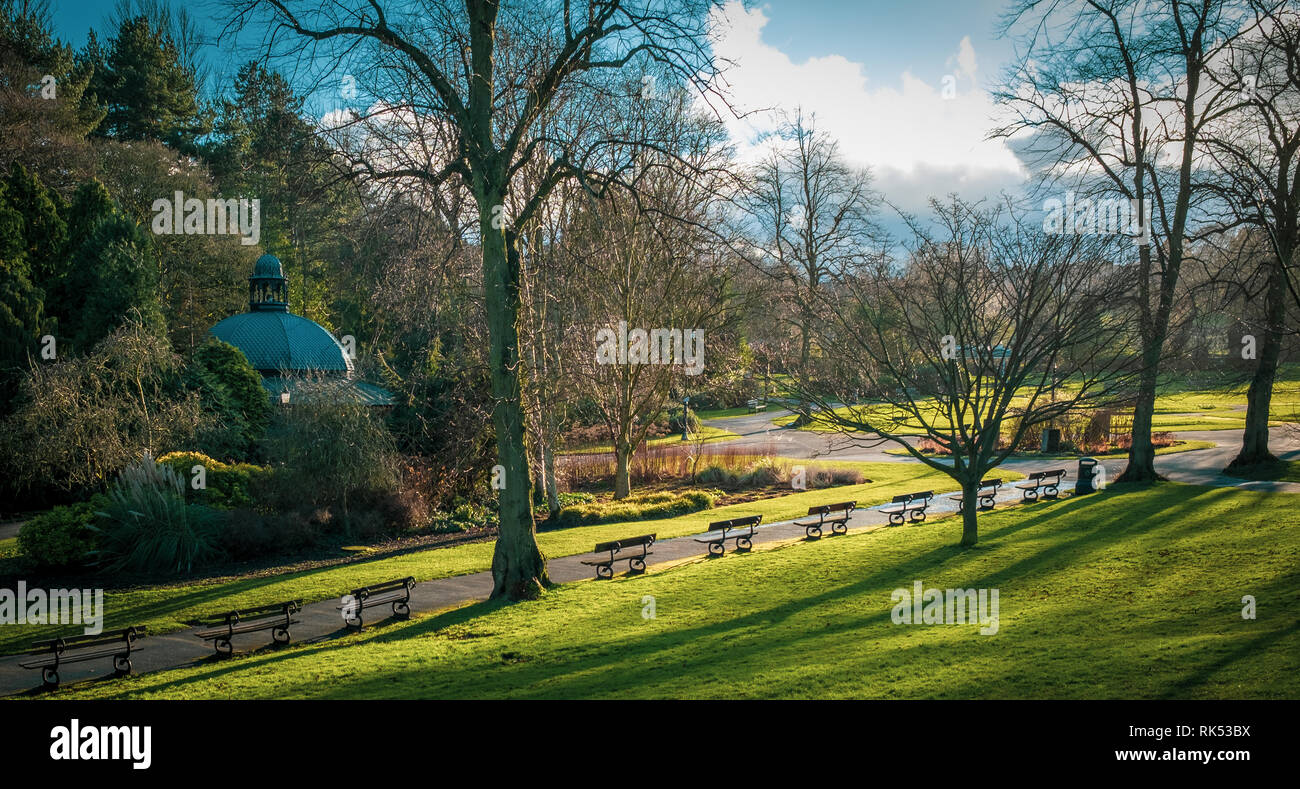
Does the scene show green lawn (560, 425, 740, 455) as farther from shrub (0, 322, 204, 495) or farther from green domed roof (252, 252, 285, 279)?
shrub (0, 322, 204, 495)

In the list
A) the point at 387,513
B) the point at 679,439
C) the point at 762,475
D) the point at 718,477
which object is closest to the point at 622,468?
the point at 718,477

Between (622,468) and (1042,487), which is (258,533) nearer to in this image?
(622,468)

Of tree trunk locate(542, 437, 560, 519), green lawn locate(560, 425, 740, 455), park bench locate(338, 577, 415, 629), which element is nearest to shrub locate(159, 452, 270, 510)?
tree trunk locate(542, 437, 560, 519)

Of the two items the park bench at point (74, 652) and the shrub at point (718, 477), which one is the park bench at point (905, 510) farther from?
the park bench at point (74, 652)

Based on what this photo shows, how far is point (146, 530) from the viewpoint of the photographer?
52.5 ft

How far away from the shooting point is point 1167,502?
60.7 ft

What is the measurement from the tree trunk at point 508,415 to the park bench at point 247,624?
10.8ft

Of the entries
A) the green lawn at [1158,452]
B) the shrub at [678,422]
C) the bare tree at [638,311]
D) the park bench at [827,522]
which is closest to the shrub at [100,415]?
the bare tree at [638,311]

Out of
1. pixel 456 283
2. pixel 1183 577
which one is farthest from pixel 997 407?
pixel 456 283

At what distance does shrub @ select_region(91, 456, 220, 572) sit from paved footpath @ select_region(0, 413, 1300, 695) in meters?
4.86

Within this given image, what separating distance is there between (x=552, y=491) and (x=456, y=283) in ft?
25.1

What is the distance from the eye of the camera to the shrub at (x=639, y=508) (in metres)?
22.6

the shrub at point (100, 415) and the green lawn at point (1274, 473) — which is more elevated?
the shrub at point (100, 415)

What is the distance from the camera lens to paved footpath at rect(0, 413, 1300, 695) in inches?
396
